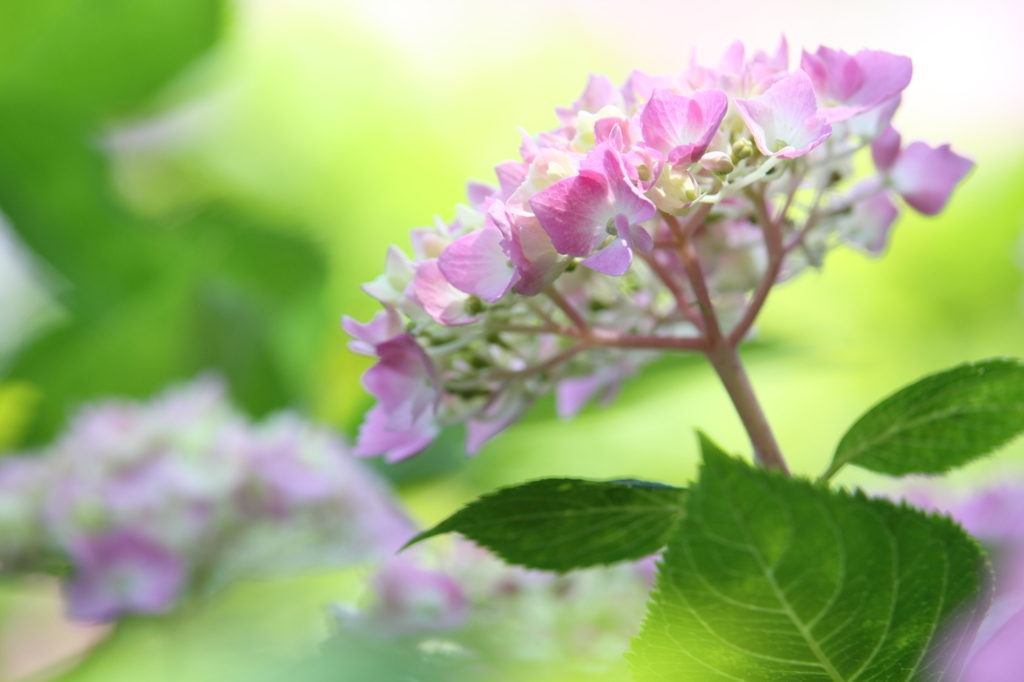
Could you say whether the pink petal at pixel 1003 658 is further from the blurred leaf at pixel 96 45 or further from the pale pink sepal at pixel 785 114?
the blurred leaf at pixel 96 45

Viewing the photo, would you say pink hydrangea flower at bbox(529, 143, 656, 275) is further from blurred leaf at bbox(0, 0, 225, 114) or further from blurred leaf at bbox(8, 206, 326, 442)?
blurred leaf at bbox(0, 0, 225, 114)

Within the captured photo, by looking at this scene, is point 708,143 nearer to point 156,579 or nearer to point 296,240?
point 156,579

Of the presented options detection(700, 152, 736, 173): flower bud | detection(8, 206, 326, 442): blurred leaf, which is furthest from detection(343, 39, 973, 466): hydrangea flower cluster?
detection(8, 206, 326, 442): blurred leaf

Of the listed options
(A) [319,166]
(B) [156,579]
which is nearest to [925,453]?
(B) [156,579]

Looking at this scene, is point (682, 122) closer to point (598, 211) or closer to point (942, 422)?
point (598, 211)

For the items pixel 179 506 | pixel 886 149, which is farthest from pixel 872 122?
pixel 179 506

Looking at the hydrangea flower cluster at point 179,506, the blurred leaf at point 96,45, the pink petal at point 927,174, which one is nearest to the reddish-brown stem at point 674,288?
the pink petal at point 927,174
